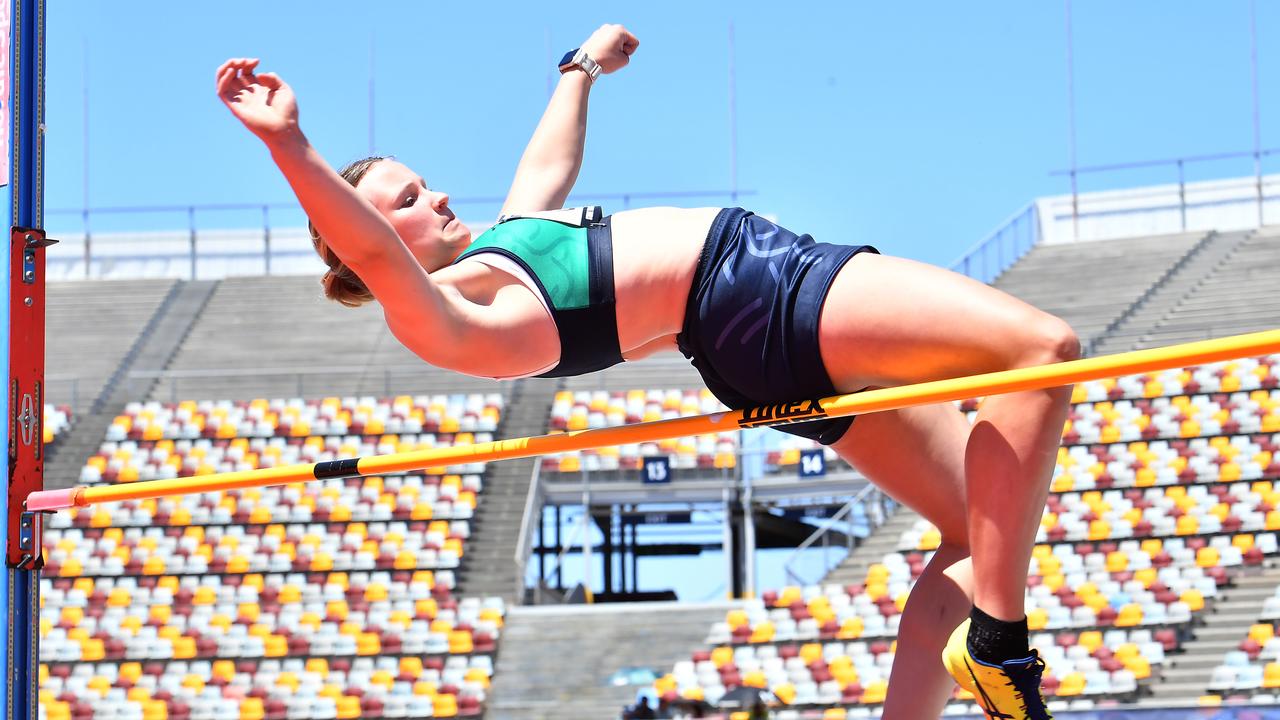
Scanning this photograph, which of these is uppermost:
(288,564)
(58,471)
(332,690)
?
(58,471)

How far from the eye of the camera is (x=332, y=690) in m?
11.7

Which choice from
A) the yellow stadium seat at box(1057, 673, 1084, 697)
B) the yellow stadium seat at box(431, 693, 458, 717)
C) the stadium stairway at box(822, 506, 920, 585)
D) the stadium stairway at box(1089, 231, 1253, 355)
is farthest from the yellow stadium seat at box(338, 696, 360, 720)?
the stadium stairway at box(1089, 231, 1253, 355)

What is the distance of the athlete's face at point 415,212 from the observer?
210cm

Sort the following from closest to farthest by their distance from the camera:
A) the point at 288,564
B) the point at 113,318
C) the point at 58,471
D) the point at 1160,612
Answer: the point at 1160,612
the point at 288,564
the point at 58,471
the point at 113,318

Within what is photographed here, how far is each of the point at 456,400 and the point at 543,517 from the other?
2251mm

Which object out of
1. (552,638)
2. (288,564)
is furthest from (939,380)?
(288,564)

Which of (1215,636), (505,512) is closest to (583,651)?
(505,512)

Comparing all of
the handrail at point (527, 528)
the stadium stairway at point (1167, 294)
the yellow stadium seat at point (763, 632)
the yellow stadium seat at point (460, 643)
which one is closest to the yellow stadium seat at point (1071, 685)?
the yellow stadium seat at point (763, 632)

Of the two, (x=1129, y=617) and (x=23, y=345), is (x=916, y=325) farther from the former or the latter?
(x=1129, y=617)

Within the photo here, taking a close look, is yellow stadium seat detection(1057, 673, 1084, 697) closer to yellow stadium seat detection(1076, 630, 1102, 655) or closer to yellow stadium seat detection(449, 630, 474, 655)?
yellow stadium seat detection(1076, 630, 1102, 655)

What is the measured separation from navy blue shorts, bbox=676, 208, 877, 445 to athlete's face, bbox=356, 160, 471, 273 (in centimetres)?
37

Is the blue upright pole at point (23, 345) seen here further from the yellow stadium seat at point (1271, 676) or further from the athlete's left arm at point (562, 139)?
the yellow stadium seat at point (1271, 676)

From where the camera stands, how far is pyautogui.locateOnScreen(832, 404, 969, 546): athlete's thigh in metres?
2.12

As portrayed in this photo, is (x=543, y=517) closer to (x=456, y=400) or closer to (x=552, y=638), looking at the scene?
(x=456, y=400)
